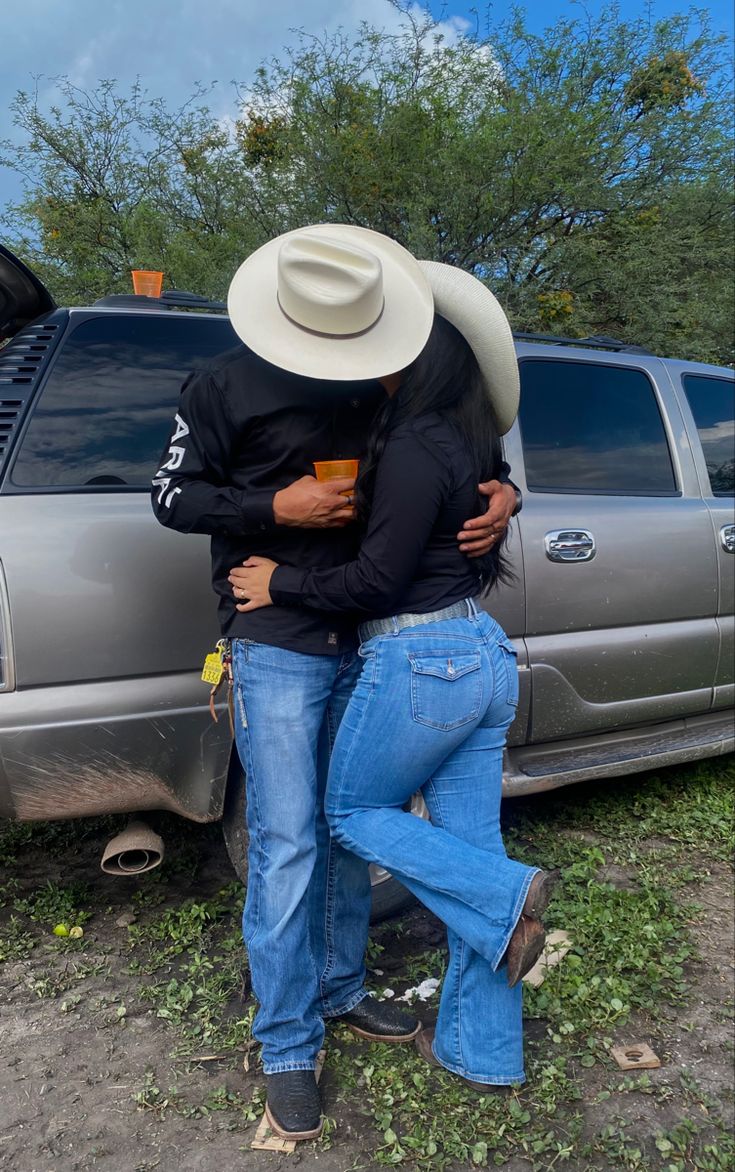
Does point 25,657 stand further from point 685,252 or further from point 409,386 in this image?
point 685,252

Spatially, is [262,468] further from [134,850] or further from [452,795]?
[134,850]

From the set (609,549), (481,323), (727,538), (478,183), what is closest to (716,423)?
(727,538)

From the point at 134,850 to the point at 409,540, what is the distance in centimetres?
142

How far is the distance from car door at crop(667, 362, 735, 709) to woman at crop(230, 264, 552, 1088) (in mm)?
2021

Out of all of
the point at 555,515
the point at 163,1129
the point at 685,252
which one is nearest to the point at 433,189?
the point at 685,252

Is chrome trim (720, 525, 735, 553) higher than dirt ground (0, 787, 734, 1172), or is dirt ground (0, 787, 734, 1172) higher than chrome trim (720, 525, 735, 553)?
chrome trim (720, 525, 735, 553)

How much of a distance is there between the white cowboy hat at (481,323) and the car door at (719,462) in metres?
2.05

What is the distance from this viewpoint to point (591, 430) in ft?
12.4

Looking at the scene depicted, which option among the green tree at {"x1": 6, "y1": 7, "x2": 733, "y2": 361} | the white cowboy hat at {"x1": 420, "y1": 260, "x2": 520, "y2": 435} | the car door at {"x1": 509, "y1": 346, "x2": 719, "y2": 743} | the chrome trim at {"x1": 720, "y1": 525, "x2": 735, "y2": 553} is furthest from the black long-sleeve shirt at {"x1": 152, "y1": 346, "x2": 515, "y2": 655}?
the green tree at {"x1": 6, "y1": 7, "x2": 733, "y2": 361}

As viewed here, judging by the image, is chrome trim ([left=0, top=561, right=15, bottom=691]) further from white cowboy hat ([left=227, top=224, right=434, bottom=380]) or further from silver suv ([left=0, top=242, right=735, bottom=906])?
white cowboy hat ([left=227, top=224, right=434, bottom=380])

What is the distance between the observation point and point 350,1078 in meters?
2.38

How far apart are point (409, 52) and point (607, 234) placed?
348 cm

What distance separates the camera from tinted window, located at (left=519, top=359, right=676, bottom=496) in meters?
3.57

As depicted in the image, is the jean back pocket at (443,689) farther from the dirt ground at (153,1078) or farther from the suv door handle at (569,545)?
the suv door handle at (569,545)
